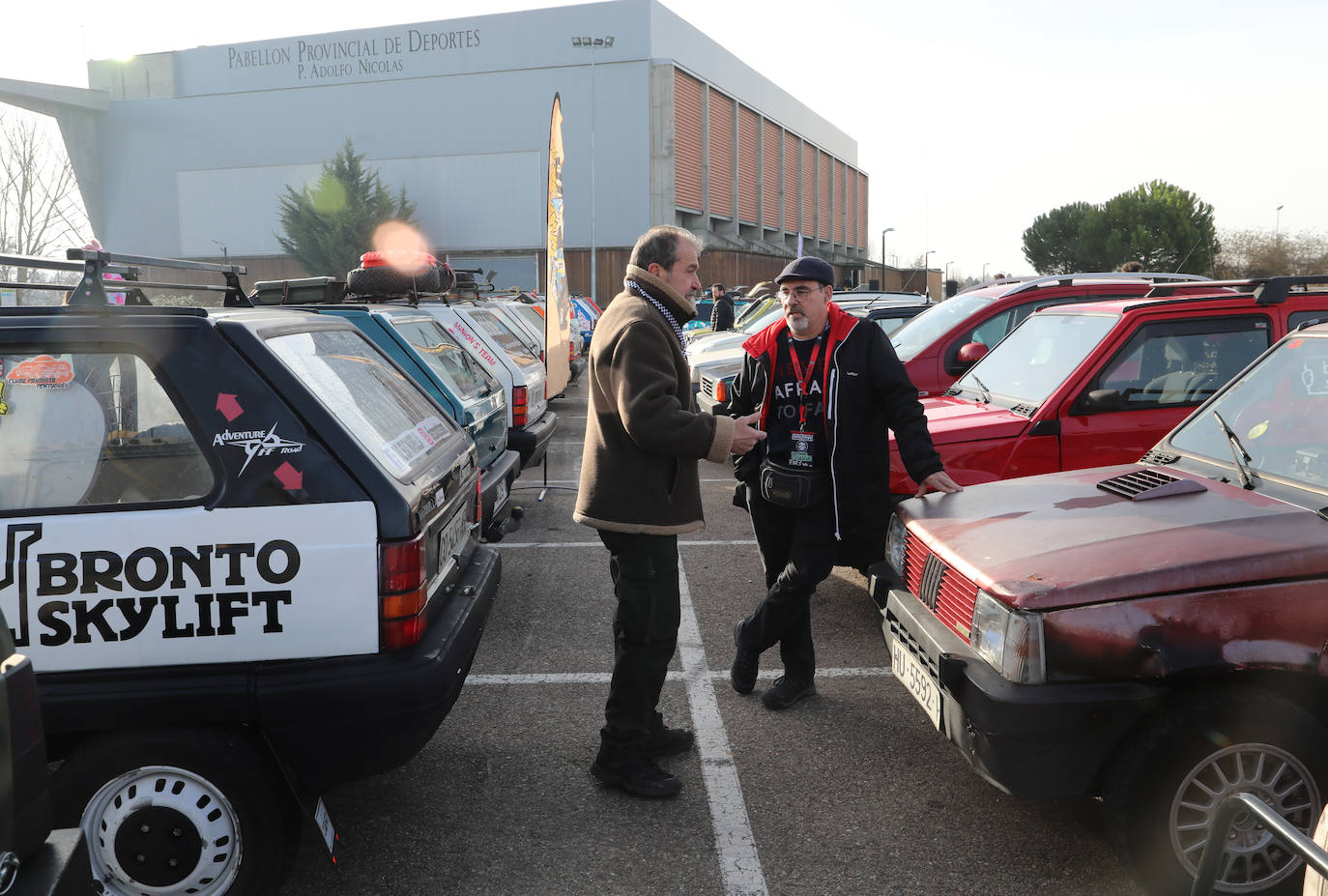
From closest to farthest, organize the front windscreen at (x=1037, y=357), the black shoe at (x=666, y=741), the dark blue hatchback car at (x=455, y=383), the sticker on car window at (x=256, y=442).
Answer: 1. the sticker on car window at (x=256, y=442)
2. the black shoe at (x=666, y=741)
3. the front windscreen at (x=1037, y=357)
4. the dark blue hatchback car at (x=455, y=383)

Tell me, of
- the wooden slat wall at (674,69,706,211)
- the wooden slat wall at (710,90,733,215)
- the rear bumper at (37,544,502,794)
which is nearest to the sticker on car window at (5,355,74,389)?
the rear bumper at (37,544,502,794)

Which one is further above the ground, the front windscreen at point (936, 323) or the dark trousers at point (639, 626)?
the front windscreen at point (936, 323)

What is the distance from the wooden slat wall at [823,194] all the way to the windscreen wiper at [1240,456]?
69.4 metres

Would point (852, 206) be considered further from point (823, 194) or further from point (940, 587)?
point (940, 587)

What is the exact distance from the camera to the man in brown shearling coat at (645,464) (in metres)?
3.41

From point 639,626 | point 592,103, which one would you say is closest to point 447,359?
point 639,626

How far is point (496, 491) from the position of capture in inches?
247

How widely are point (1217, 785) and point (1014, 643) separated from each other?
0.69 m

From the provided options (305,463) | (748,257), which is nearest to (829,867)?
(305,463)

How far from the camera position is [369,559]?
2816mm

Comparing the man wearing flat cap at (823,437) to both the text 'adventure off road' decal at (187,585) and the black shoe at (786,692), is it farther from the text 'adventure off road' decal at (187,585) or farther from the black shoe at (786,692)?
the text 'adventure off road' decal at (187,585)

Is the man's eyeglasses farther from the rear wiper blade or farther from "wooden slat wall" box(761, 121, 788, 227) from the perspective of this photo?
"wooden slat wall" box(761, 121, 788, 227)

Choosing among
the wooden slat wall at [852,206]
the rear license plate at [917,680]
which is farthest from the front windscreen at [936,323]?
the wooden slat wall at [852,206]

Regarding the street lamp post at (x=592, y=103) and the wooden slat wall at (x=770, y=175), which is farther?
the wooden slat wall at (x=770, y=175)
